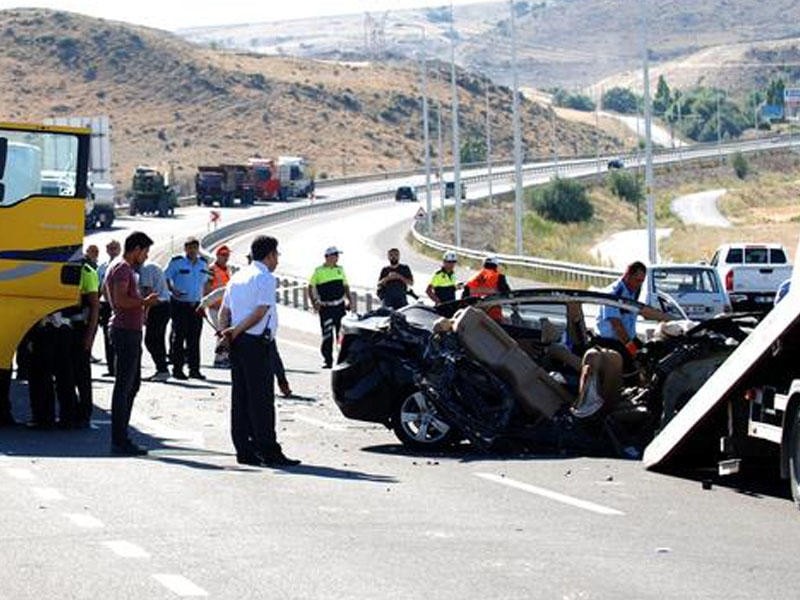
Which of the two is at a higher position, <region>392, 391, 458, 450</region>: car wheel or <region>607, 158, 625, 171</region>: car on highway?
<region>607, 158, 625, 171</region>: car on highway

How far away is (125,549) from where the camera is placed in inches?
483

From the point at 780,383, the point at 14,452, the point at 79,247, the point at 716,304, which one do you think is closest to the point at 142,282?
the point at 79,247

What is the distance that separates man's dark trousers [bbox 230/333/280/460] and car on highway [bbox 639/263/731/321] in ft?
63.6

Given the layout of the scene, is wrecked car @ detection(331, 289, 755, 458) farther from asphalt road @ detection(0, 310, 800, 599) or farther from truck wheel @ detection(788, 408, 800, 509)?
truck wheel @ detection(788, 408, 800, 509)

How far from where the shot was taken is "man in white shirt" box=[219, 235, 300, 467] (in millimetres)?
17203

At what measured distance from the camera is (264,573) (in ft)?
37.6

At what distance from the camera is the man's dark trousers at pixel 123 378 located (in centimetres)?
1797

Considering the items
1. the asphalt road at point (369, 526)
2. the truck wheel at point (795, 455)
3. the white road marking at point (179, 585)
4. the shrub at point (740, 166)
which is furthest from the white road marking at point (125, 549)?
the shrub at point (740, 166)

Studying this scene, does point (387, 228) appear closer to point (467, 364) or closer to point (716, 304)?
point (716, 304)

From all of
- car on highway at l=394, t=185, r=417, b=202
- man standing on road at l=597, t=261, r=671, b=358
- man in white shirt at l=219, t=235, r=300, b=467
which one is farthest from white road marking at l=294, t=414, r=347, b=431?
car on highway at l=394, t=185, r=417, b=202

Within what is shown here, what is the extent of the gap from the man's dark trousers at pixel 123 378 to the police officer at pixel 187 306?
340 inches

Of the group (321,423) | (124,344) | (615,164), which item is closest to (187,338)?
(321,423)

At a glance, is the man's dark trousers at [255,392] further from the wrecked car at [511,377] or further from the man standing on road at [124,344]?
the wrecked car at [511,377]

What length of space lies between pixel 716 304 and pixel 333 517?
78.1ft
